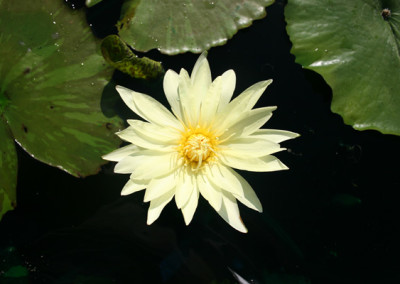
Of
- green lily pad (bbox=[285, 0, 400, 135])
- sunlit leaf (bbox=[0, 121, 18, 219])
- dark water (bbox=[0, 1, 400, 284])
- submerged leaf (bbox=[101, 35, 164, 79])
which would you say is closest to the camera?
submerged leaf (bbox=[101, 35, 164, 79])

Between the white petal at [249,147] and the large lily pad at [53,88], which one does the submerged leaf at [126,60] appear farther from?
the white petal at [249,147]

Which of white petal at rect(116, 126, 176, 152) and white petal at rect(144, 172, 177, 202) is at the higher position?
white petal at rect(116, 126, 176, 152)

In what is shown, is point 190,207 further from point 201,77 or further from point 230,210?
point 201,77

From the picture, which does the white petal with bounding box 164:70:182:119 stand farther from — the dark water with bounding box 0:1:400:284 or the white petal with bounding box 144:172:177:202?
the dark water with bounding box 0:1:400:284

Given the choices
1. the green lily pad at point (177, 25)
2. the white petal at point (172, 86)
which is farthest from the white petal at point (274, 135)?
the green lily pad at point (177, 25)

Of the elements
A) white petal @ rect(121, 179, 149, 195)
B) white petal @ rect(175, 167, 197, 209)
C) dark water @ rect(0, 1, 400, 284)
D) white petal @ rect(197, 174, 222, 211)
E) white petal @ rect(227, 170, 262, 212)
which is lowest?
dark water @ rect(0, 1, 400, 284)

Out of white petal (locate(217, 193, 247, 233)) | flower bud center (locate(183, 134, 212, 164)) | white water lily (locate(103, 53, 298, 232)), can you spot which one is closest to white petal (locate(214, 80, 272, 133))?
white water lily (locate(103, 53, 298, 232))
